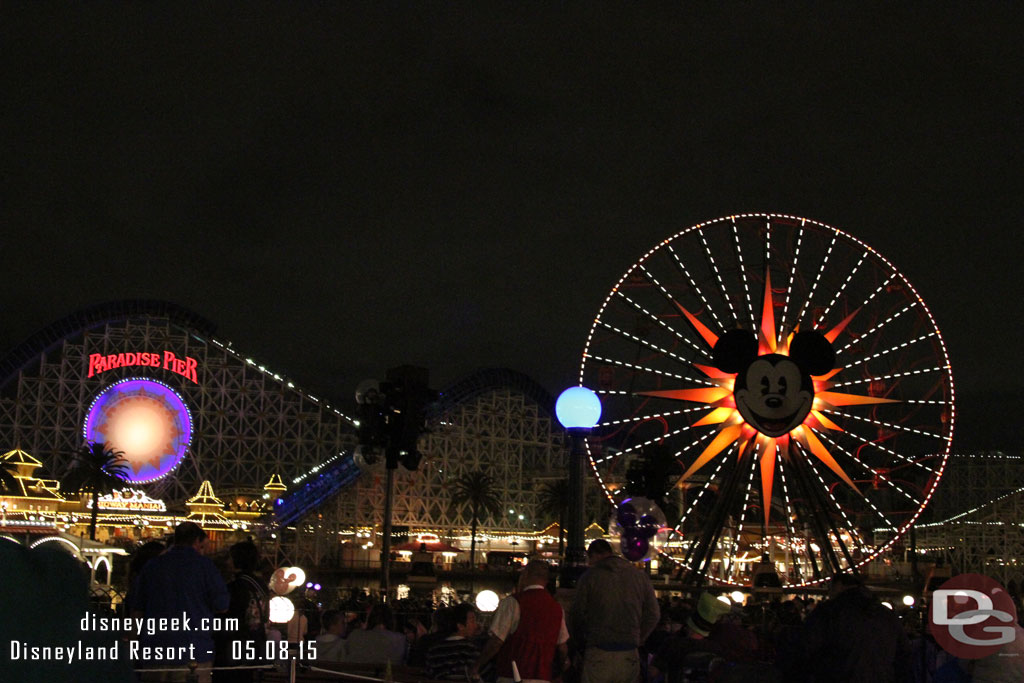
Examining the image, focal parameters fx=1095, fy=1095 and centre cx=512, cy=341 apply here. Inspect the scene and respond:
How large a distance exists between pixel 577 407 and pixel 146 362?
42.0 meters

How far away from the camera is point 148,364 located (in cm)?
4928

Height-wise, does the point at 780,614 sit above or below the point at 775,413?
below

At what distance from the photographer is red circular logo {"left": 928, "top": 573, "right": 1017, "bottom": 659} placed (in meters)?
5.92

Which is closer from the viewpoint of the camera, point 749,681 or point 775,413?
point 749,681

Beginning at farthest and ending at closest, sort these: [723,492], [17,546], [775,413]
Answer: [723,492], [775,413], [17,546]

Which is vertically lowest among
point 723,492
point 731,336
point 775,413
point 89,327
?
point 723,492

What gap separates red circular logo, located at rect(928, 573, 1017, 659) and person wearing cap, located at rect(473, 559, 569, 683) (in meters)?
2.22

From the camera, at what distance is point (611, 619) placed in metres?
6.90

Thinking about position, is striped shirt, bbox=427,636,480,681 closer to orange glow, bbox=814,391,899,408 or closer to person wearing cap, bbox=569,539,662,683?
person wearing cap, bbox=569,539,662,683

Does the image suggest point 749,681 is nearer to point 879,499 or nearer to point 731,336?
point 731,336

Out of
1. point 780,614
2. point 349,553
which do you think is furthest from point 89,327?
point 780,614

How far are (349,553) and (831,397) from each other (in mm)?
33362

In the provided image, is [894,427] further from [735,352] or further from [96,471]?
[96,471]

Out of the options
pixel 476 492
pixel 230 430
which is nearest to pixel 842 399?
pixel 476 492
